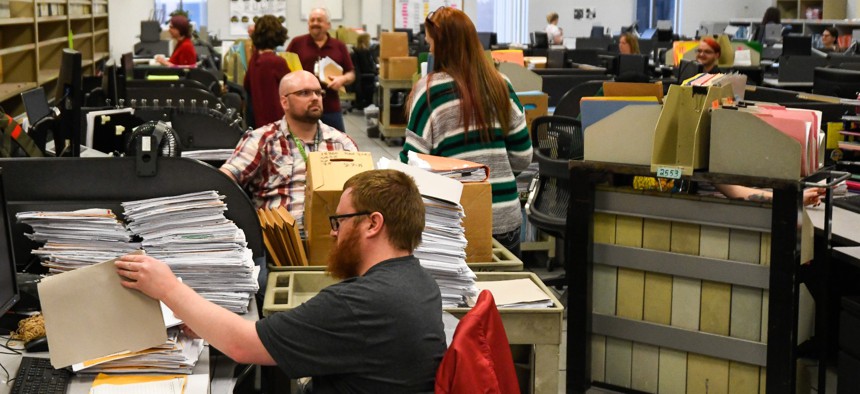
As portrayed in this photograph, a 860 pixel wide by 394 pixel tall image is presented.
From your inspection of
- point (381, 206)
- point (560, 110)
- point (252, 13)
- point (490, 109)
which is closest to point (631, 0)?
point (252, 13)

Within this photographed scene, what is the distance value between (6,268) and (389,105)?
7.87 meters

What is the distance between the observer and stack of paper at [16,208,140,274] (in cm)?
244

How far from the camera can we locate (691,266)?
10.7 feet

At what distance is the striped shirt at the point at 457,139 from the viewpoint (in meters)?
3.60

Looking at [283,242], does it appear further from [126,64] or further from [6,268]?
[126,64]

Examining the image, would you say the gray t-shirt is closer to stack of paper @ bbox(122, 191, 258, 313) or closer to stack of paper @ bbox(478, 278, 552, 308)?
stack of paper @ bbox(122, 191, 258, 313)

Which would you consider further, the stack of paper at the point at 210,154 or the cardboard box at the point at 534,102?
the cardboard box at the point at 534,102

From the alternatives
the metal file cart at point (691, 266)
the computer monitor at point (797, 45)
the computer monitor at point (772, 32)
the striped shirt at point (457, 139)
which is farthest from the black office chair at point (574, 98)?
the computer monitor at point (772, 32)

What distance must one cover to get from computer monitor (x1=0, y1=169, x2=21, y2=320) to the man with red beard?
1.18 ft

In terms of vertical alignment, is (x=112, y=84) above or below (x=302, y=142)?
above

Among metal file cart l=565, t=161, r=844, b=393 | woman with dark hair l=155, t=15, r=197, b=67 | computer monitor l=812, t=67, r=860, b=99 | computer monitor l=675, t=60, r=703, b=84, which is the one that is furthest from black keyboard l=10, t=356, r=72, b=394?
woman with dark hair l=155, t=15, r=197, b=67

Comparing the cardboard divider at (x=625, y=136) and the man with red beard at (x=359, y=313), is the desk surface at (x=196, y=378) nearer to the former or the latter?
the man with red beard at (x=359, y=313)

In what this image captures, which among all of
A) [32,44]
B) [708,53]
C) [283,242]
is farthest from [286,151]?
[708,53]

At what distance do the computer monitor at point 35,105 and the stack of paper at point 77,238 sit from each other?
1.97 metres
